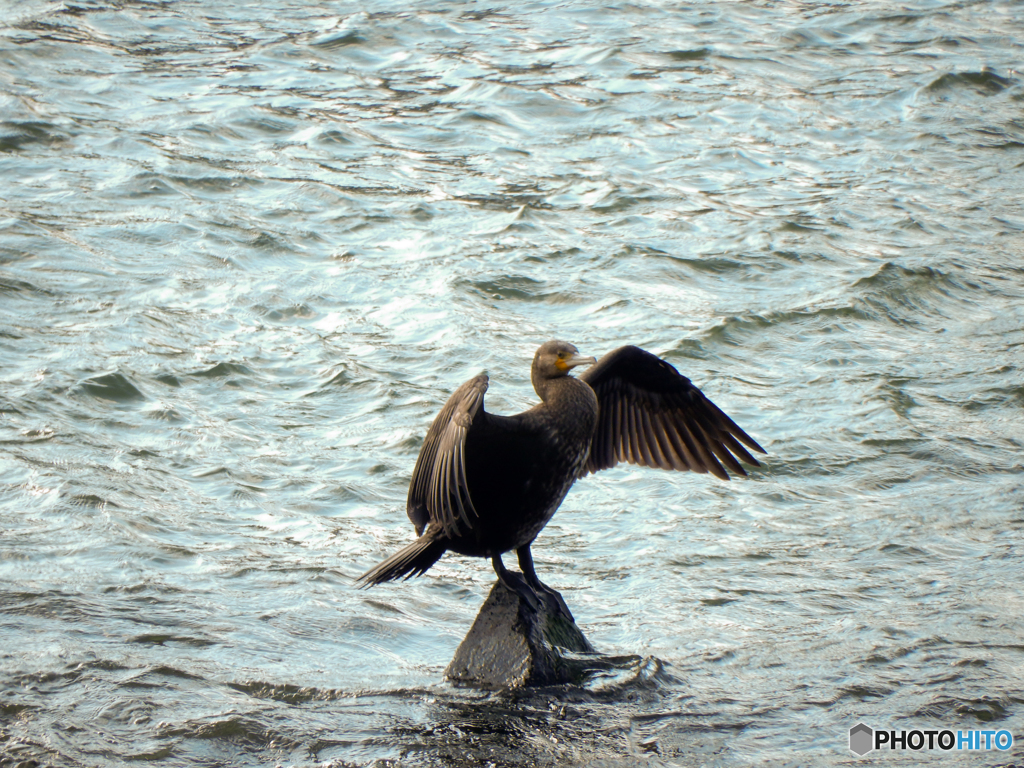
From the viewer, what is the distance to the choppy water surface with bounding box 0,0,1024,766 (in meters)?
3.87

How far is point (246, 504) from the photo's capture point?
568 cm

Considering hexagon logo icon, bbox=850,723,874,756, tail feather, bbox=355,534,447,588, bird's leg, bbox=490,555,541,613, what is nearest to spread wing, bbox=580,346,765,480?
bird's leg, bbox=490,555,541,613

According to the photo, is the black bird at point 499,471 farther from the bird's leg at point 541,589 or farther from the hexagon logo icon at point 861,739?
the hexagon logo icon at point 861,739

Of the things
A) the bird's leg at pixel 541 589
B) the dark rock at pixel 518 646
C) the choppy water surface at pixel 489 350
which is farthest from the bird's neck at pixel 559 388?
the choppy water surface at pixel 489 350

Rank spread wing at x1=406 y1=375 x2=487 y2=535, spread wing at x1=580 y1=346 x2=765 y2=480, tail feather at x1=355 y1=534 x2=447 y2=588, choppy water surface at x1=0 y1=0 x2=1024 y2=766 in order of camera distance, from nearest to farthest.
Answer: spread wing at x1=406 y1=375 x2=487 y2=535, tail feather at x1=355 y1=534 x2=447 y2=588, choppy water surface at x1=0 y1=0 x2=1024 y2=766, spread wing at x1=580 y1=346 x2=765 y2=480

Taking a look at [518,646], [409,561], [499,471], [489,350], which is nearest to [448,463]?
[499,471]

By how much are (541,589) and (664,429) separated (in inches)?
38.3

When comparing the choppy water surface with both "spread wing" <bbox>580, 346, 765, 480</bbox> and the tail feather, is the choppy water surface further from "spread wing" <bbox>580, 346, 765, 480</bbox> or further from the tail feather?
"spread wing" <bbox>580, 346, 765, 480</bbox>

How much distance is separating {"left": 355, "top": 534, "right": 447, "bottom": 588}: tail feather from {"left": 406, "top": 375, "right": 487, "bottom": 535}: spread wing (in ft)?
0.26

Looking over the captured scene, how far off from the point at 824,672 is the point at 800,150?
23.4ft

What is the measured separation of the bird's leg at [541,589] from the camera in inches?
159

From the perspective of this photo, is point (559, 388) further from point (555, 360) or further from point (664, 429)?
point (664, 429)

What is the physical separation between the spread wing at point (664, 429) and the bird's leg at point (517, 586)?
2.58 ft

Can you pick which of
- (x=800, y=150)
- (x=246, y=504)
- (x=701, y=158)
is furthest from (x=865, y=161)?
(x=246, y=504)
